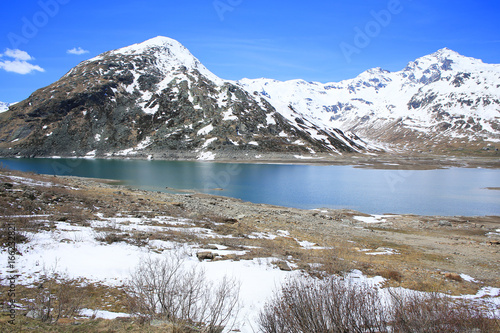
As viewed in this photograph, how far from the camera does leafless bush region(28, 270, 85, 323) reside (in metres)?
6.83

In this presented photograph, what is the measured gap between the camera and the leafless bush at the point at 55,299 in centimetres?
683

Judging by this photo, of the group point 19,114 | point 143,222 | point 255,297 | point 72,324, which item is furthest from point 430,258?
point 19,114

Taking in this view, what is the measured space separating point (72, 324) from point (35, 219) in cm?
1250

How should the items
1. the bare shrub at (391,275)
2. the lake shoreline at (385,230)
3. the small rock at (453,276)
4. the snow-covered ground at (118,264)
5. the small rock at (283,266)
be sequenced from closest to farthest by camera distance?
1. the snow-covered ground at (118,264)
2. the small rock at (283,266)
3. the bare shrub at (391,275)
4. the small rock at (453,276)
5. the lake shoreline at (385,230)

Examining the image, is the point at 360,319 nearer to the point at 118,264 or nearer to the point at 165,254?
the point at 165,254

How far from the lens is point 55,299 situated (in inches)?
328

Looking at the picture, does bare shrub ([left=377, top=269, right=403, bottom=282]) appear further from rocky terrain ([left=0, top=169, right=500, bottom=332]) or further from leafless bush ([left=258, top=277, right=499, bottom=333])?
leafless bush ([left=258, top=277, right=499, bottom=333])

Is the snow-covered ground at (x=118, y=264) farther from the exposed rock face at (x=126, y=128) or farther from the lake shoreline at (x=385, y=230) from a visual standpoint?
the exposed rock face at (x=126, y=128)

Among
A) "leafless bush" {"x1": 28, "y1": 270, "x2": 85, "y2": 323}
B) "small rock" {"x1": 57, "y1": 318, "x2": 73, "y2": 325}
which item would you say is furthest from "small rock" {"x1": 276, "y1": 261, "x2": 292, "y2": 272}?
"small rock" {"x1": 57, "y1": 318, "x2": 73, "y2": 325}

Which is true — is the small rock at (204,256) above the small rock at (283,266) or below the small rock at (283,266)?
above

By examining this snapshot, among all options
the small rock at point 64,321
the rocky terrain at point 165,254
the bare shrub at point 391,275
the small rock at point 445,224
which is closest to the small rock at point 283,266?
the rocky terrain at point 165,254

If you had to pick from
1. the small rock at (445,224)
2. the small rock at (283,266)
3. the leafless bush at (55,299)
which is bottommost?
the small rock at (445,224)

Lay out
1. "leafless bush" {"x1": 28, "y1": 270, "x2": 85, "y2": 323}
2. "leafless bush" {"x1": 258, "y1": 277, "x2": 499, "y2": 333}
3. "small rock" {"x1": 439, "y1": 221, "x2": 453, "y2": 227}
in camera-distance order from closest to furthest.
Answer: "leafless bush" {"x1": 258, "y1": 277, "x2": 499, "y2": 333} → "leafless bush" {"x1": 28, "y1": 270, "x2": 85, "y2": 323} → "small rock" {"x1": 439, "y1": 221, "x2": 453, "y2": 227}

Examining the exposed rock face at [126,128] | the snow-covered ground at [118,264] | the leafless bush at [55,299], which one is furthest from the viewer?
the exposed rock face at [126,128]
